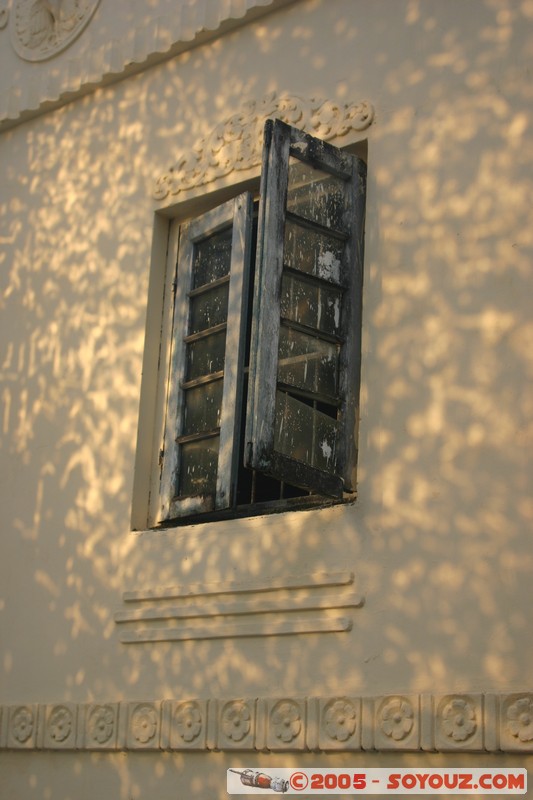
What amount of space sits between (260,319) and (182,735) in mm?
1878

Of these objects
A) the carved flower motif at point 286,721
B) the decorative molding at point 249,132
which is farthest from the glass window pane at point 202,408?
the carved flower motif at point 286,721

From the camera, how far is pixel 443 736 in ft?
17.2

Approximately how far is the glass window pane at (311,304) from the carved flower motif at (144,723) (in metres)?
1.90

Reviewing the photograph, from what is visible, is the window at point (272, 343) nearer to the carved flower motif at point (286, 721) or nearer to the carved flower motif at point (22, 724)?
the carved flower motif at point (286, 721)

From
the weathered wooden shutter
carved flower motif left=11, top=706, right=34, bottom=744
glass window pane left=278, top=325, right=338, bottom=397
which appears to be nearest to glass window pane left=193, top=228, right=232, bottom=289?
the weathered wooden shutter

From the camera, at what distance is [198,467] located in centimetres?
663

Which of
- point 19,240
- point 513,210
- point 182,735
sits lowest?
point 182,735

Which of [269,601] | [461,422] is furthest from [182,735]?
[461,422]

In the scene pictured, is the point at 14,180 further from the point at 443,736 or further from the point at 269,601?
the point at 443,736

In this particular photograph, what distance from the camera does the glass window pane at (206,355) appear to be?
673cm

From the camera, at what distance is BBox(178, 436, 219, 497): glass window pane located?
654 cm

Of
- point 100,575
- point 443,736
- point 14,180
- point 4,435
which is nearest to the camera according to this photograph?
point 443,736

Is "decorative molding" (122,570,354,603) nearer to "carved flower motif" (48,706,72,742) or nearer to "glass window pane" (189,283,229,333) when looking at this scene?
"carved flower motif" (48,706,72,742)

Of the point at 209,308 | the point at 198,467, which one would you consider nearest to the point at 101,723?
the point at 198,467
